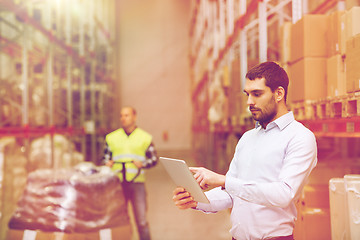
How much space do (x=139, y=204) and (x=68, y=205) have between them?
1142 millimetres

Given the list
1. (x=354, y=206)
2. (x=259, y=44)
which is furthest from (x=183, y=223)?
(x=354, y=206)

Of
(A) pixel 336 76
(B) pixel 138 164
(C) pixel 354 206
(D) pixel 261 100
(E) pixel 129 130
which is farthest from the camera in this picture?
(E) pixel 129 130

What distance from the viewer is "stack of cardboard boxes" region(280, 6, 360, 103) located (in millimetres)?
3745

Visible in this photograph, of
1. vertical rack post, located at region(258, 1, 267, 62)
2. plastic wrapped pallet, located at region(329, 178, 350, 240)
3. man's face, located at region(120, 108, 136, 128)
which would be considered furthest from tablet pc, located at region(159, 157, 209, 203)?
vertical rack post, located at region(258, 1, 267, 62)

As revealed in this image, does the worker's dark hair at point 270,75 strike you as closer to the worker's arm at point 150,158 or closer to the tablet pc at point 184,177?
the tablet pc at point 184,177

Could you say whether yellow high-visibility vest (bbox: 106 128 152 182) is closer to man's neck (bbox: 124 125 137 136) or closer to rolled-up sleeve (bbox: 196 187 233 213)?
man's neck (bbox: 124 125 137 136)

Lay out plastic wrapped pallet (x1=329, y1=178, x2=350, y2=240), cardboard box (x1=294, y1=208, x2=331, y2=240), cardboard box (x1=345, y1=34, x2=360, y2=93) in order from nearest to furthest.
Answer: plastic wrapped pallet (x1=329, y1=178, x2=350, y2=240)
cardboard box (x1=345, y1=34, x2=360, y2=93)
cardboard box (x1=294, y1=208, x2=331, y2=240)

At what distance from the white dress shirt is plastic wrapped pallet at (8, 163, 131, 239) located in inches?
71.5

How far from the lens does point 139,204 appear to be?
4637 mm

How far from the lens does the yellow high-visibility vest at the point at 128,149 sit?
4.69m

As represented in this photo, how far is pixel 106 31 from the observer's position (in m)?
16.8

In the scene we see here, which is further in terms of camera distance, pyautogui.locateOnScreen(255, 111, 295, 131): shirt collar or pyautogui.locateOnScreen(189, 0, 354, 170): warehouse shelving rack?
pyautogui.locateOnScreen(189, 0, 354, 170): warehouse shelving rack

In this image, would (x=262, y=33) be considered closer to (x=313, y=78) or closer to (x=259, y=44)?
(x=259, y=44)

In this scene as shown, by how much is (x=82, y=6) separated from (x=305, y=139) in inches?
460
